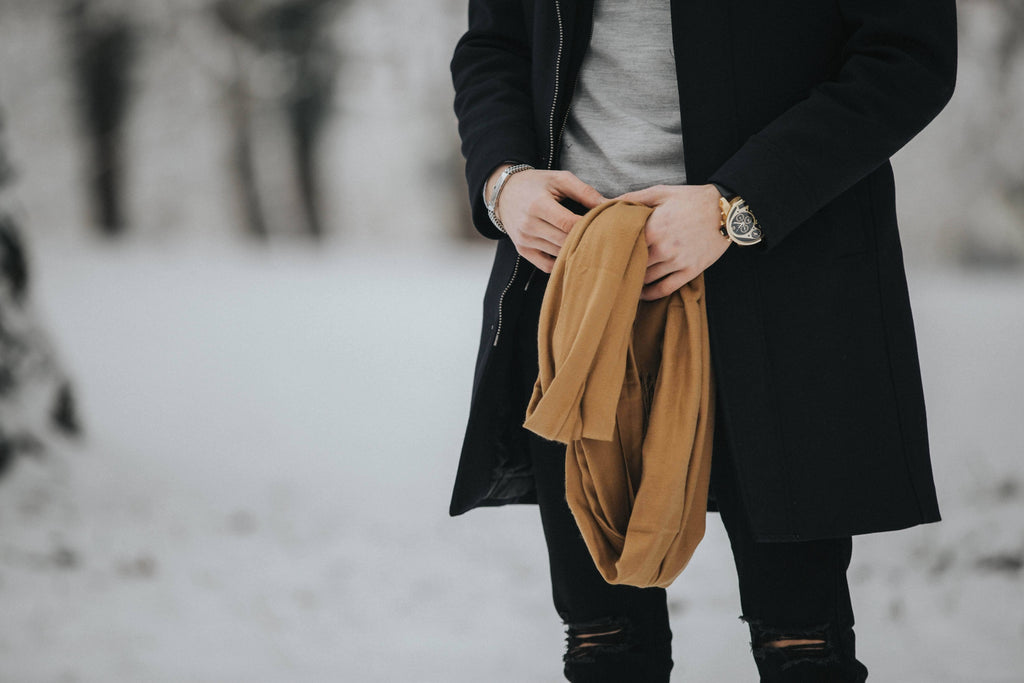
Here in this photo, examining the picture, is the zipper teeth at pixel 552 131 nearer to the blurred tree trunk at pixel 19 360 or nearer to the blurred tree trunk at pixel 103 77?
the blurred tree trunk at pixel 19 360

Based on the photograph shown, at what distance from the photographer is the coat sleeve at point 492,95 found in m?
1.09

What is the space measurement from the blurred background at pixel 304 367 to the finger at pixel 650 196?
4.64 feet

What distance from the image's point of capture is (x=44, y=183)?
228 inches

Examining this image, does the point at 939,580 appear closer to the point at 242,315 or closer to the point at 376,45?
the point at 242,315

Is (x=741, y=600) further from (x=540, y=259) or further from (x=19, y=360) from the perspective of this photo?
(x=19, y=360)

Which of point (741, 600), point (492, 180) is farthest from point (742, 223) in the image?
point (741, 600)

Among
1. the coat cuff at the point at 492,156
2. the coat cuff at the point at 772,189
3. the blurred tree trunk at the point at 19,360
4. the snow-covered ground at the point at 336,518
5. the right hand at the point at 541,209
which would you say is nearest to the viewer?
the coat cuff at the point at 772,189

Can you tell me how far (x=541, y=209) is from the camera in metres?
0.97

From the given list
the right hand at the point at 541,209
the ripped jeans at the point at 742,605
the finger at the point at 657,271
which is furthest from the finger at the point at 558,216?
the ripped jeans at the point at 742,605

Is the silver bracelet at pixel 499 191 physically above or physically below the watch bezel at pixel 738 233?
above

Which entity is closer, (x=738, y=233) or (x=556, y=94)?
(x=738, y=233)

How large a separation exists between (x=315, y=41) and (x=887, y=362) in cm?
542

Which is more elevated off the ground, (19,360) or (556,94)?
(556,94)

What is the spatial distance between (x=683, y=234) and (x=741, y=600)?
0.45 metres
